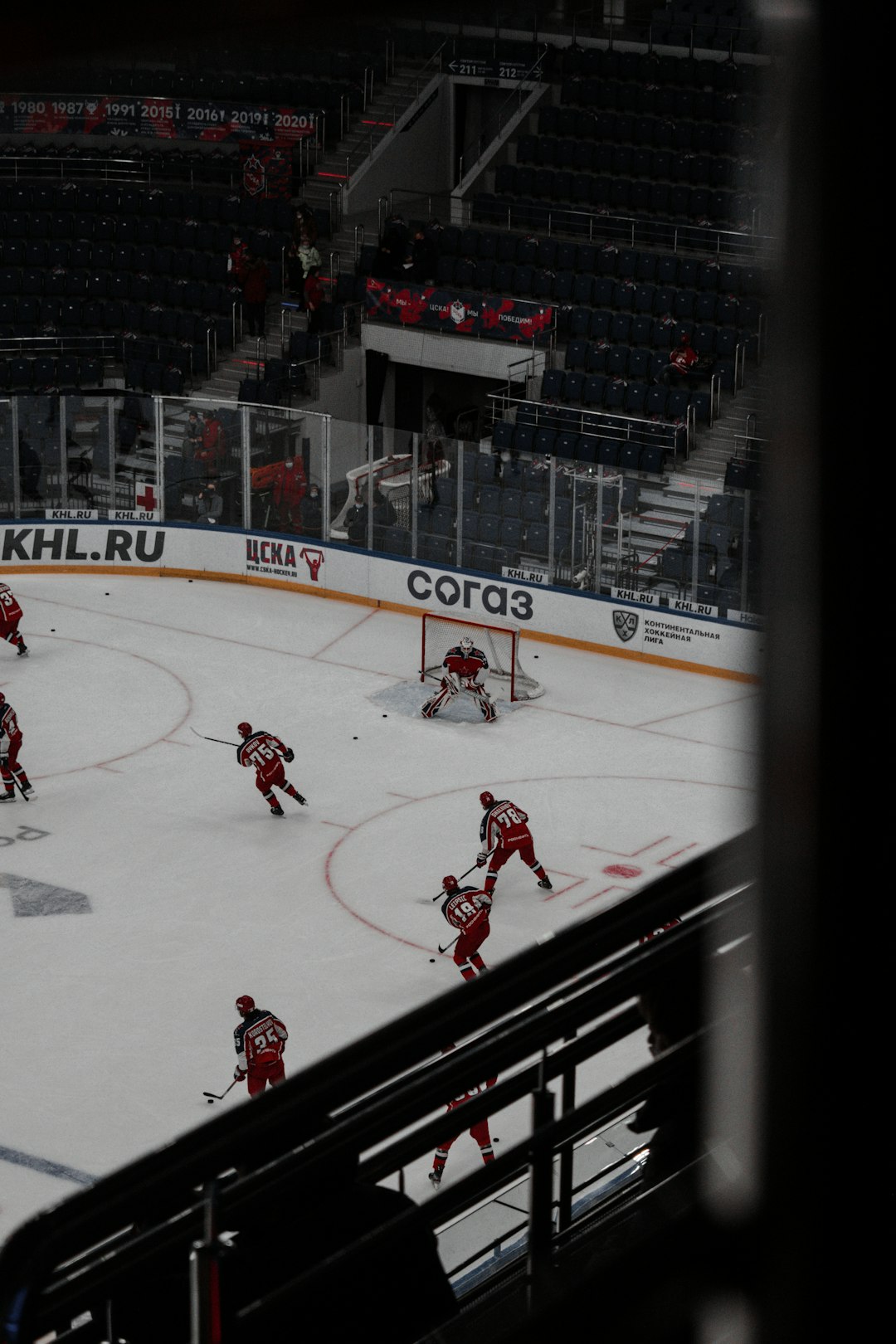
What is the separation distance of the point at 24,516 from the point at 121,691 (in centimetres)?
417

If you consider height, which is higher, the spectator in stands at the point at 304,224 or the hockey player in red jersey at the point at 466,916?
the spectator in stands at the point at 304,224

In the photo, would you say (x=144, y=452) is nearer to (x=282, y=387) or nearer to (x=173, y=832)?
(x=282, y=387)

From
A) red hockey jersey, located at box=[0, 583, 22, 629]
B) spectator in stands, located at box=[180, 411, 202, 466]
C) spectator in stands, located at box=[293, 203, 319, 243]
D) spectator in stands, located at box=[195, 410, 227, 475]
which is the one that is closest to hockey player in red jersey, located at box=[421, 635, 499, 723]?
red hockey jersey, located at box=[0, 583, 22, 629]

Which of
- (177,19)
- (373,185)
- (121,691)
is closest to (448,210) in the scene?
(373,185)

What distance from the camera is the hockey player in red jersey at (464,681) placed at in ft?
53.3

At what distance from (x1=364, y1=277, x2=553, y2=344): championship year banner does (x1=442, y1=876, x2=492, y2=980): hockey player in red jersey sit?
12850mm

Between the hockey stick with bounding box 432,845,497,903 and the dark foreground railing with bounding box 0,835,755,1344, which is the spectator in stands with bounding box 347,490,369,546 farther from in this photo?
the dark foreground railing with bounding box 0,835,755,1344

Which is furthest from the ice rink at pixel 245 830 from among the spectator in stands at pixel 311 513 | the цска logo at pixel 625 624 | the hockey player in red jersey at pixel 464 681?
the spectator in stands at pixel 311 513

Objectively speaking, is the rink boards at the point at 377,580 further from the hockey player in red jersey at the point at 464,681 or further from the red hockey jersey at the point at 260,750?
the red hockey jersey at the point at 260,750

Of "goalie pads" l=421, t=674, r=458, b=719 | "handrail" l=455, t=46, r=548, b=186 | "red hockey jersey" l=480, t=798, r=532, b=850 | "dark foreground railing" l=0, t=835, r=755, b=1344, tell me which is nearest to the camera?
"dark foreground railing" l=0, t=835, r=755, b=1344

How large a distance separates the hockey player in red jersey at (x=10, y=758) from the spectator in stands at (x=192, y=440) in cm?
603

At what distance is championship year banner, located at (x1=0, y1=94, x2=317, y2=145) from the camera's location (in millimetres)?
26047

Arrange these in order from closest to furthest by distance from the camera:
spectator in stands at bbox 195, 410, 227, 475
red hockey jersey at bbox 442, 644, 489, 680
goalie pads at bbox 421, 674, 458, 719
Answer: red hockey jersey at bbox 442, 644, 489, 680 < goalie pads at bbox 421, 674, 458, 719 < spectator in stands at bbox 195, 410, 227, 475

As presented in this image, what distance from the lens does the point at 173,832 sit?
1441 centimetres
